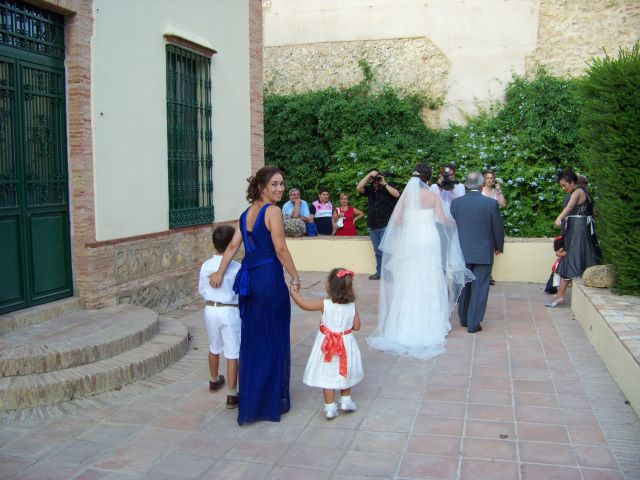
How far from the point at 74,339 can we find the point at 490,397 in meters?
3.64

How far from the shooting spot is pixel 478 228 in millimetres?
7914

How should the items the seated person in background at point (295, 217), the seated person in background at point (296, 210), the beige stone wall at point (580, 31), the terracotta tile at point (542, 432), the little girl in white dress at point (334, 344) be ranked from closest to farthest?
1. the terracotta tile at point (542, 432)
2. the little girl in white dress at point (334, 344)
3. the seated person in background at point (295, 217)
4. the seated person in background at point (296, 210)
5. the beige stone wall at point (580, 31)

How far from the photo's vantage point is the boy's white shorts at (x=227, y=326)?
542 cm

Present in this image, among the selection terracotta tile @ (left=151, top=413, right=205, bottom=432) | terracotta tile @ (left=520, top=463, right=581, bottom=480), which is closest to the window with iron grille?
terracotta tile @ (left=151, top=413, right=205, bottom=432)

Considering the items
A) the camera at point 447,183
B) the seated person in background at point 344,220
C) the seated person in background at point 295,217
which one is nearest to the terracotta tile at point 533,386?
the camera at point 447,183

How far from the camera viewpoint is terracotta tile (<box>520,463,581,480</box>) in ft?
13.4

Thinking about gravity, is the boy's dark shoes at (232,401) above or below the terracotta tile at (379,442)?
above

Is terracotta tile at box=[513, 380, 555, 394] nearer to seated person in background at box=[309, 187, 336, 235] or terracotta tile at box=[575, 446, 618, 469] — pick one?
terracotta tile at box=[575, 446, 618, 469]

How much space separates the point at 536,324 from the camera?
8.39 meters

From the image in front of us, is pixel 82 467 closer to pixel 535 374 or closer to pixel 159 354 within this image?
pixel 159 354

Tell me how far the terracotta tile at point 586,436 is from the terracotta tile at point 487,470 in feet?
2.26

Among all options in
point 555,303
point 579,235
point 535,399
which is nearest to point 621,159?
point 579,235

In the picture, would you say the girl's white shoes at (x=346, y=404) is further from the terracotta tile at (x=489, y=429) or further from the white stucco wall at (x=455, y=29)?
the white stucco wall at (x=455, y=29)

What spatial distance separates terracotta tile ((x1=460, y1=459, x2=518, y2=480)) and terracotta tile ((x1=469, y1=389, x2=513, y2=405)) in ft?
4.00
